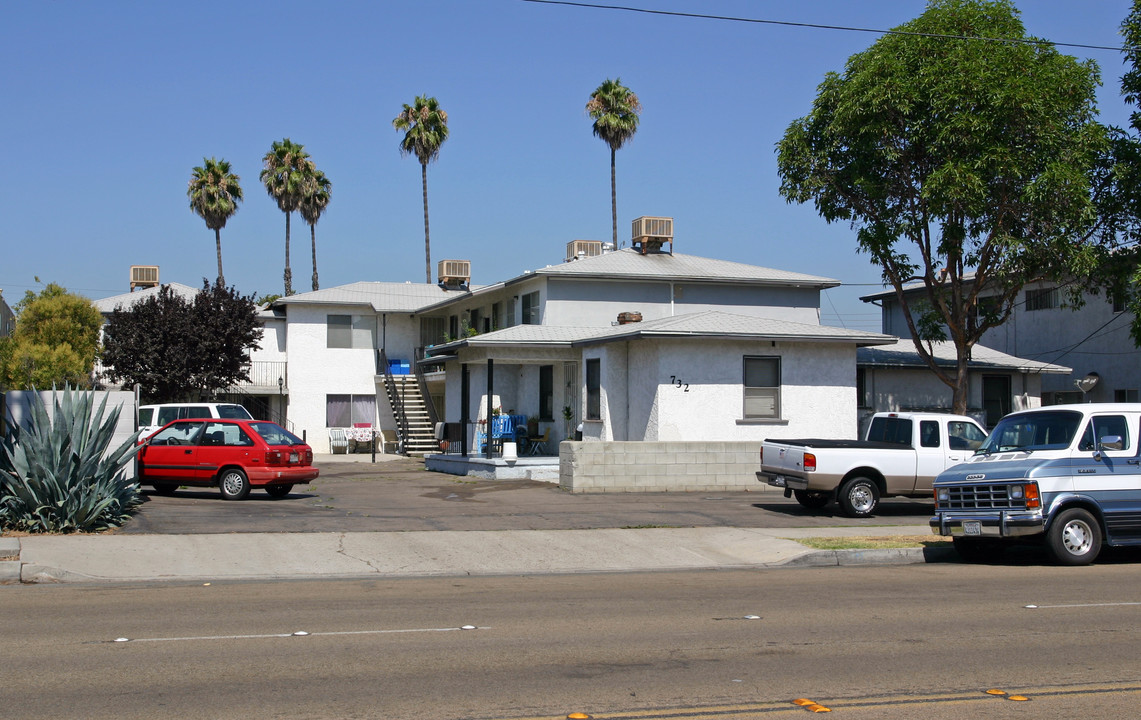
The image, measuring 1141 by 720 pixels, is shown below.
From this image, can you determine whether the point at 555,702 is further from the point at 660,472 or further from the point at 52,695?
the point at 660,472

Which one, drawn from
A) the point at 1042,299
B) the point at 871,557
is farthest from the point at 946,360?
the point at 871,557

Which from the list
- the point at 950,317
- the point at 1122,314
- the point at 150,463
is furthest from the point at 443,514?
the point at 1122,314

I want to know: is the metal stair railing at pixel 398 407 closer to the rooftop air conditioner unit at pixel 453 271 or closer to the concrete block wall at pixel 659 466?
the rooftop air conditioner unit at pixel 453 271

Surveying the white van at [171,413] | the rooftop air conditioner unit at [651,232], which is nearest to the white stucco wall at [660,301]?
the rooftop air conditioner unit at [651,232]

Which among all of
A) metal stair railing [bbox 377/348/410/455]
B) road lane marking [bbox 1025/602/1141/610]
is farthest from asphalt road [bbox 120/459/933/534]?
metal stair railing [bbox 377/348/410/455]

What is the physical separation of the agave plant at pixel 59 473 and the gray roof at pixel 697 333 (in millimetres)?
12371

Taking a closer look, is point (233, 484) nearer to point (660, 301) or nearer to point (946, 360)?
point (660, 301)

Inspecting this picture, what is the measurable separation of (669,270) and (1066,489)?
21.9 metres

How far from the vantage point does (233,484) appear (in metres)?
21.5

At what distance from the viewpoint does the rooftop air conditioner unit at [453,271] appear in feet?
152

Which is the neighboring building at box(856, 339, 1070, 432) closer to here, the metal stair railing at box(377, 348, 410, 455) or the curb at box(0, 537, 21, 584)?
the metal stair railing at box(377, 348, 410, 455)

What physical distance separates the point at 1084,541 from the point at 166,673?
11.8 meters

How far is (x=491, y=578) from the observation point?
13.6 m

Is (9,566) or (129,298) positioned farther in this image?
→ (129,298)
